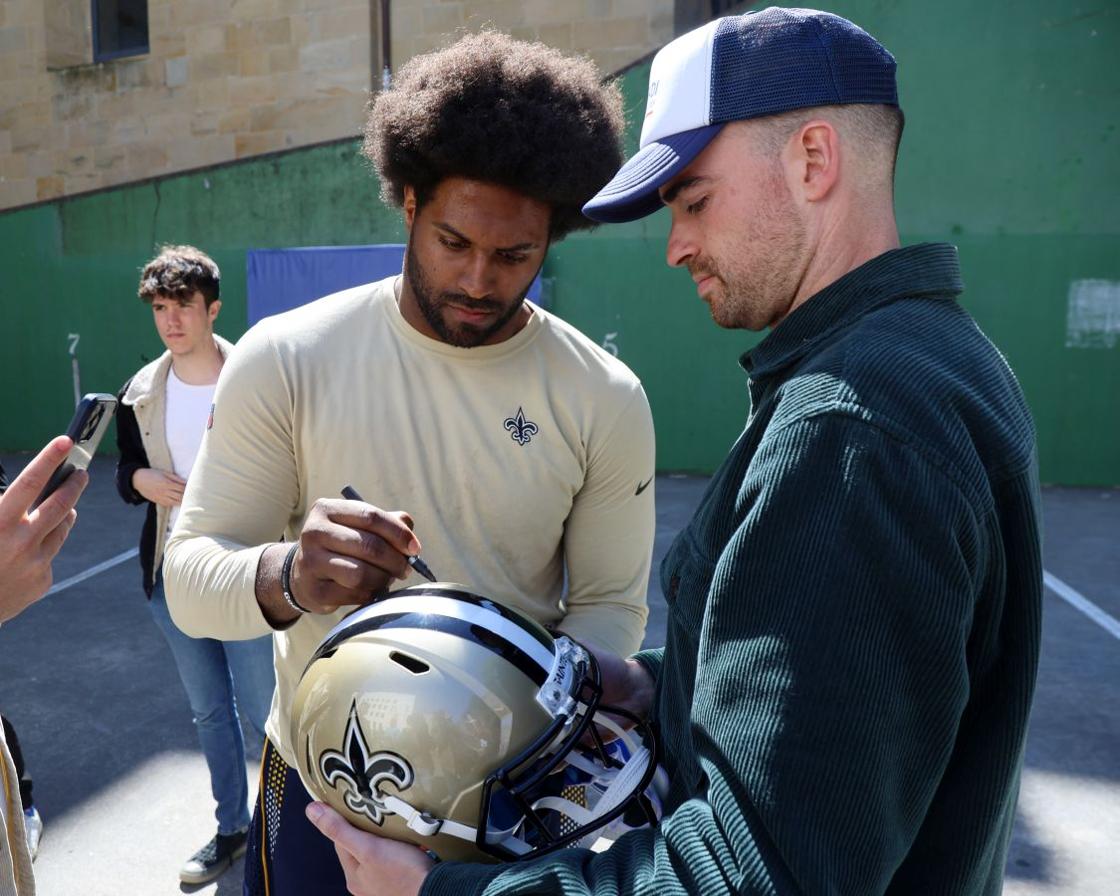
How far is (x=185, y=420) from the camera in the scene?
412 cm

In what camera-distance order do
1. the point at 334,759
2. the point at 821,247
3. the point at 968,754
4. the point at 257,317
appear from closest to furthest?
the point at 968,754 → the point at 821,247 → the point at 334,759 → the point at 257,317

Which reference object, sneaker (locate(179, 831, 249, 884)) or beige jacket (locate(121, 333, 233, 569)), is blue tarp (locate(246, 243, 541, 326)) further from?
sneaker (locate(179, 831, 249, 884))

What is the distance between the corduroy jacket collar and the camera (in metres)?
1.22

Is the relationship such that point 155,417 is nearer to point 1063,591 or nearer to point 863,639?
point 863,639

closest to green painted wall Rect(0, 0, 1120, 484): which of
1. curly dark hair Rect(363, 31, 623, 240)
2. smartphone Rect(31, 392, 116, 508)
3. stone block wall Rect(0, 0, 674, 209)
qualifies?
stone block wall Rect(0, 0, 674, 209)

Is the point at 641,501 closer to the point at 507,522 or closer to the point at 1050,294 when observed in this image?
the point at 507,522

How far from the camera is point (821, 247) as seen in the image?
51.5 inches

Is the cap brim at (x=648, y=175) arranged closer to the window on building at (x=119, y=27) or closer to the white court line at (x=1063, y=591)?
the white court line at (x=1063, y=591)

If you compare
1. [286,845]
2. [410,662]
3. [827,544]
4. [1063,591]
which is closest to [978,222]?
[1063,591]

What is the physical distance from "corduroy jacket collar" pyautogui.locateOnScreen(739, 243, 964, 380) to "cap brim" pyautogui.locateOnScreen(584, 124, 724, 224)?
26 cm

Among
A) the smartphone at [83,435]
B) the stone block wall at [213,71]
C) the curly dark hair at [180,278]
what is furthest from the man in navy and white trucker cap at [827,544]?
the stone block wall at [213,71]

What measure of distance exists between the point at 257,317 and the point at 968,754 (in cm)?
1191

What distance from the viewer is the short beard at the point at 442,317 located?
216cm

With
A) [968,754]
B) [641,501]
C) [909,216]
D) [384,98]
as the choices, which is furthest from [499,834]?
[909,216]
